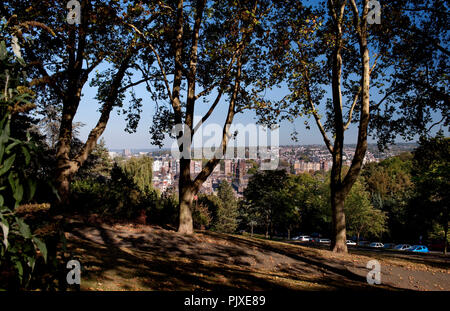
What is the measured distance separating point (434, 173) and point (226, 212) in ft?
192

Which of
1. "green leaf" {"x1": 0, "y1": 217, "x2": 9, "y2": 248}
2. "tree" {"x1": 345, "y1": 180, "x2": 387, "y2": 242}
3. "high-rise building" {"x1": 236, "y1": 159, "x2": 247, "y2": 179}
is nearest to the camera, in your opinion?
"green leaf" {"x1": 0, "y1": 217, "x2": 9, "y2": 248}

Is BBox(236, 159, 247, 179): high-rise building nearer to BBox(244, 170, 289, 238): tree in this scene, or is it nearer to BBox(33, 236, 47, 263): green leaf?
Answer: BBox(244, 170, 289, 238): tree

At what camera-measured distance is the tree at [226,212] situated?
66.0 meters

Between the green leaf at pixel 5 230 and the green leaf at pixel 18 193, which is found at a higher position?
the green leaf at pixel 18 193

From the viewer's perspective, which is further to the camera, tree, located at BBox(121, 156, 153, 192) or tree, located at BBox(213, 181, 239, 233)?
tree, located at BBox(213, 181, 239, 233)

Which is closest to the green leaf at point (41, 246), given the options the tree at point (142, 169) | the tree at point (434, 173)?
the tree at point (434, 173)

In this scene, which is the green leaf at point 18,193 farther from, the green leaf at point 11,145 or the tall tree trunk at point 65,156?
the tall tree trunk at point 65,156

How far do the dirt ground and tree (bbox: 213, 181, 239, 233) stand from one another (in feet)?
163

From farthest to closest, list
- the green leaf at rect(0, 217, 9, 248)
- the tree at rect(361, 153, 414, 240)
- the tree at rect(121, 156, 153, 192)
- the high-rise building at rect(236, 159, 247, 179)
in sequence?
the high-rise building at rect(236, 159, 247, 179), the tree at rect(361, 153, 414, 240), the tree at rect(121, 156, 153, 192), the green leaf at rect(0, 217, 9, 248)

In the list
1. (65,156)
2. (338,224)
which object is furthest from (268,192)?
(65,156)

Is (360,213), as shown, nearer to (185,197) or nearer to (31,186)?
(185,197)

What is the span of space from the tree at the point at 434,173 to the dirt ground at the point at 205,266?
4.84 metres

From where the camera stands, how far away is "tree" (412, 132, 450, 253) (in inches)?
493

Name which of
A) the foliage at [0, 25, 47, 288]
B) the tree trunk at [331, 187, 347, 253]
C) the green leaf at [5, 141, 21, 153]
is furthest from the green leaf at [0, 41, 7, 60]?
the tree trunk at [331, 187, 347, 253]
